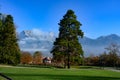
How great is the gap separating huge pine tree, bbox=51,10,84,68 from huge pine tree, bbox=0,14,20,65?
13169mm

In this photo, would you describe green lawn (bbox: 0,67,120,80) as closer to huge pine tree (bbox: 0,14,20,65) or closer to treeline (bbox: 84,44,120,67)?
huge pine tree (bbox: 0,14,20,65)

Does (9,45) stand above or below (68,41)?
above

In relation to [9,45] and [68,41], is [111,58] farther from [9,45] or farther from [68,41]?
[68,41]

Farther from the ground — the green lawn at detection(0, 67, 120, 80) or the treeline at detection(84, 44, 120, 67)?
the treeline at detection(84, 44, 120, 67)

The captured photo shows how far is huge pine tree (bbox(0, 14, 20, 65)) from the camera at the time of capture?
289 ft

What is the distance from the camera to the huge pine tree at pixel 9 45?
88.0 meters

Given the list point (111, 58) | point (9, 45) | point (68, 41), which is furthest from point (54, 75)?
point (111, 58)

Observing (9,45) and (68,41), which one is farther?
(9,45)

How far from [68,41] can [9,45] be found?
18.3 m

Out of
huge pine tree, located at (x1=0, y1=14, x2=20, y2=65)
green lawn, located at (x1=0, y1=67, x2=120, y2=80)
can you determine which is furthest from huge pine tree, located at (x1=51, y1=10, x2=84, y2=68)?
green lawn, located at (x1=0, y1=67, x2=120, y2=80)

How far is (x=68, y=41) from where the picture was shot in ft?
262

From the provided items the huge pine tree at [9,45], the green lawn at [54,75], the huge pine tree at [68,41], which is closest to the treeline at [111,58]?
the huge pine tree at [68,41]

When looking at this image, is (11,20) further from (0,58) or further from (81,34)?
(81,34)

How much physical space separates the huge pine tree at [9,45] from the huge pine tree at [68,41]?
13169 millimetres
